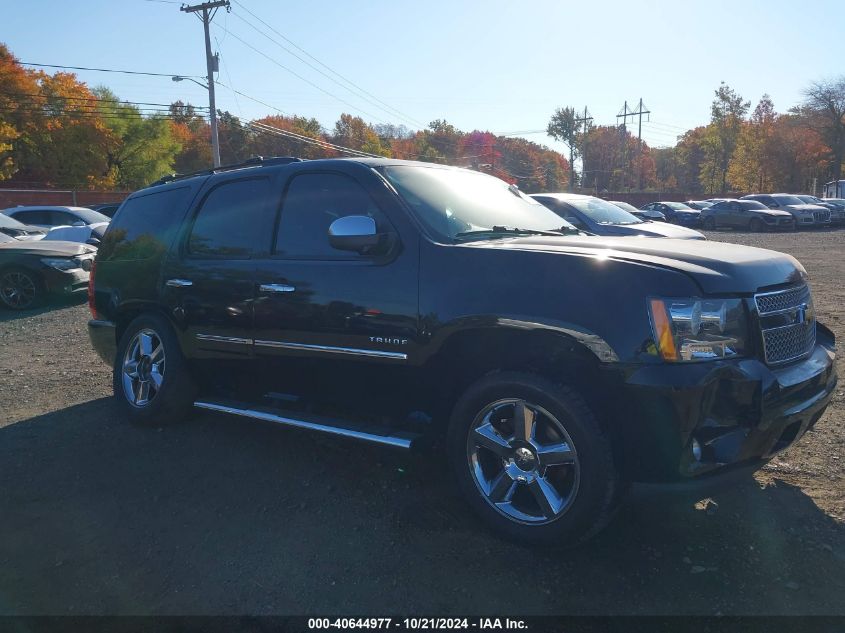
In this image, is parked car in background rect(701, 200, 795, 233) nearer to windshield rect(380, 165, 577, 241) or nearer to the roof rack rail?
windshield rect(380, 165, 577, 241)

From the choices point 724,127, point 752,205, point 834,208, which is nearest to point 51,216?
point 752,205

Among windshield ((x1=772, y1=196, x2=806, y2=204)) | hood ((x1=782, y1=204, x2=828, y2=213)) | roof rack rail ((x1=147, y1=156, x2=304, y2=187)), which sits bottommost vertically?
hood ((x1=782, y1=204, x2=828, y2=213))

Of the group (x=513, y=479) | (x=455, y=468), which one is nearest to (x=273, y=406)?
(x=455, y=468)

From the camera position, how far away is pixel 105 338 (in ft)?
18.3

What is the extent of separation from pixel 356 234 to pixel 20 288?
9481 millimetres

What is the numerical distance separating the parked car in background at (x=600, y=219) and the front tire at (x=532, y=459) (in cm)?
740

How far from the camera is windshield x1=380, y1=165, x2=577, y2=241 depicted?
151 inches

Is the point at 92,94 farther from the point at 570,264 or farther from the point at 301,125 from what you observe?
the point at 570,264

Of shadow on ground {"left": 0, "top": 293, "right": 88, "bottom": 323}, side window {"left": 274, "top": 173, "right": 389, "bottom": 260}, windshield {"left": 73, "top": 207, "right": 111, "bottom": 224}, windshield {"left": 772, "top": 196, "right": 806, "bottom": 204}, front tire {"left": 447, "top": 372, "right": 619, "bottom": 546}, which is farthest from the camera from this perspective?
windshield {"left": 772, "top": 196, "right": 806, "bottom": 204}

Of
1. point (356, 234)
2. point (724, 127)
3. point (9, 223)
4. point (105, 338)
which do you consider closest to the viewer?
point (356, 234)

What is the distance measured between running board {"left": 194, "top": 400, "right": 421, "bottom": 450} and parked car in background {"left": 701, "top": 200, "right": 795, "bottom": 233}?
31099 mm

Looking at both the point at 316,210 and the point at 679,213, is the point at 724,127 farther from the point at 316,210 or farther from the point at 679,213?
the point at 316,210

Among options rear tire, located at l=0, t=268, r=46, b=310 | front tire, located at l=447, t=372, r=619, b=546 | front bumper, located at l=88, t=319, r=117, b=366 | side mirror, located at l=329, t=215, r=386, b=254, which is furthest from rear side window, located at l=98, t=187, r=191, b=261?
rear tire, located at l=0, t=268, r=46, b=310

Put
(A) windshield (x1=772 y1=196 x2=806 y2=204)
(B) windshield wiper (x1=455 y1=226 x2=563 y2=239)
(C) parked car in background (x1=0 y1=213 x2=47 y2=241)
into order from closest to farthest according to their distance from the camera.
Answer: (B) windshield wiper (x1=455 y1=226 x2=563 y2=239)
(C) parked car in background (x1=0 y1=213 x2=47 y2=241)
(A) windshield (x1=772 y1=196 x2=806 y2=204)
